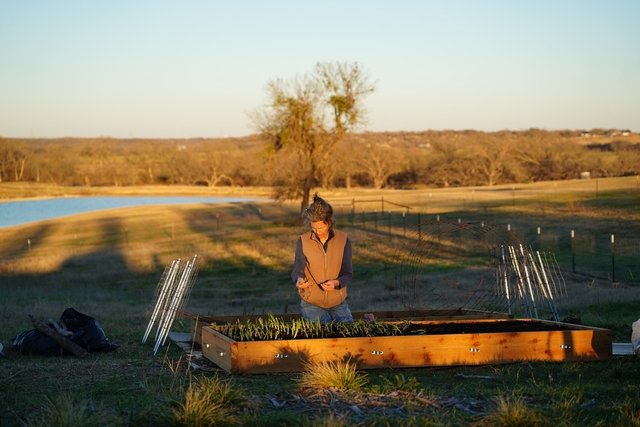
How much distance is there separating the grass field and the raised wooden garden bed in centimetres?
20

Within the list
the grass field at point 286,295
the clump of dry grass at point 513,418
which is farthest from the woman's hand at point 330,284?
the clump of dry grass at point 513,418

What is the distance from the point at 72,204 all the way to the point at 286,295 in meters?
61.1

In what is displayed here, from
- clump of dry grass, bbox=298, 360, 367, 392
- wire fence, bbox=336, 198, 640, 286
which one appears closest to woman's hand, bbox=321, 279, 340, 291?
clump of dry grass, bbox=298, 360, 367, 392

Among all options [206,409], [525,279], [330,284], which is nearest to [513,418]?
[206,409]

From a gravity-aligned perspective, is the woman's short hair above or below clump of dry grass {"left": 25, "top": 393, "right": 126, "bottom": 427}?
above

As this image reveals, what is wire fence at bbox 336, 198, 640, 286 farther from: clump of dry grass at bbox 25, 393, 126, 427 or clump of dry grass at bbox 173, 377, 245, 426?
clump of dry grass at bbox 25, 393, 126, 427

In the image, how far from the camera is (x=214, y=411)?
7.03 m

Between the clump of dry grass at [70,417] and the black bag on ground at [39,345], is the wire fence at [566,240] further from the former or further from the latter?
the clump of dry grass at [70,417]

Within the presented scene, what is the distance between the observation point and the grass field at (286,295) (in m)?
7.50

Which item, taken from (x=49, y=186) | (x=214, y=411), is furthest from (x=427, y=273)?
(x=49, y=186)

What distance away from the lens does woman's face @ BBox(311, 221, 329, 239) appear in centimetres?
1051

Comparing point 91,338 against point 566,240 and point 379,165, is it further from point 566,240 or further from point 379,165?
point 379,165

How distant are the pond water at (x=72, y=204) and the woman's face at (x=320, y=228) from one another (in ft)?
205

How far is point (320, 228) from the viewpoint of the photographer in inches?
415
